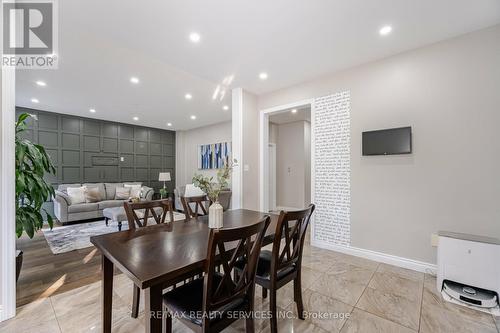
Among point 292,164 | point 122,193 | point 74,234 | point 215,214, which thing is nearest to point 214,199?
point 215,214

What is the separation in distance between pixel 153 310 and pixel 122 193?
5.82 m

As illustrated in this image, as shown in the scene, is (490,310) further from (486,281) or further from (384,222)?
(384,222)

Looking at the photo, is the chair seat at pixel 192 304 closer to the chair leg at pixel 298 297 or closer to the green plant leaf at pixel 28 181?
the chair leg at pixel 298 297

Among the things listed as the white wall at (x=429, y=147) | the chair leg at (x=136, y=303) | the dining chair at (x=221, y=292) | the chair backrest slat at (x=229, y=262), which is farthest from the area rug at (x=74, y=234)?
the white wall at (x=429, y=147)

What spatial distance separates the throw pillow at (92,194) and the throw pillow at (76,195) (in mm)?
83

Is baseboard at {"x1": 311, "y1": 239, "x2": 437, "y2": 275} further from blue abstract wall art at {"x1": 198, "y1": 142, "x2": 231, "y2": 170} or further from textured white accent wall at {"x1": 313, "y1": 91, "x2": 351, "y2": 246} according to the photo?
blue abstract wall art at {"x1": 198, "y1": 142, "x2": 231, "y2": 170}

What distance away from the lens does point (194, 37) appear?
2430 millimetres

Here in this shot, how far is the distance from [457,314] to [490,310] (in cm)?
30

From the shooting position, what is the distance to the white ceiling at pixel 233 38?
6.48 feet

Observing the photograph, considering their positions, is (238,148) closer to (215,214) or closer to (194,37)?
(194,37)

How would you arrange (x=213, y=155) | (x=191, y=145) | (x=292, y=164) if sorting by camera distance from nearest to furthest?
(x=292, y=164), (x=213, y=155), (x=191, y=145)

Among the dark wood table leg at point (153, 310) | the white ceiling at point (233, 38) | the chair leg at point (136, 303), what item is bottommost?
the chair leg at point (136, 303)

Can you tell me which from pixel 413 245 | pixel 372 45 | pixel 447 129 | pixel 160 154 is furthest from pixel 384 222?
pixel 160 154

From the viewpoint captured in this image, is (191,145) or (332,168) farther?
(191,145)
